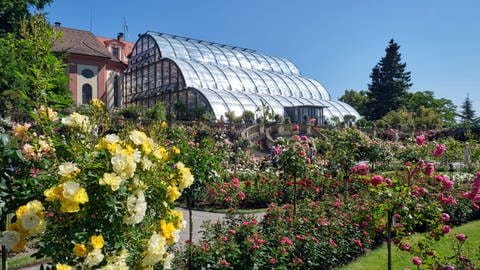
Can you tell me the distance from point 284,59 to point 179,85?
26530mm

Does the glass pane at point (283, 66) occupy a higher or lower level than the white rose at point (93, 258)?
higher

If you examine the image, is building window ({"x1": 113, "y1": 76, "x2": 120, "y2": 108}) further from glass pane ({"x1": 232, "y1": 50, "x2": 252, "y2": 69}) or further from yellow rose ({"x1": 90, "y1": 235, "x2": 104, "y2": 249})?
yellow rose ({"x1": 90, "y1": 235, "x2": 104, "y2": 249})

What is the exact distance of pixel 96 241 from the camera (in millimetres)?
2090

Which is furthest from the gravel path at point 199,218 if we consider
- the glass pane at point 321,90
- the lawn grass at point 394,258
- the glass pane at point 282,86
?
the glass pane at point 321,90

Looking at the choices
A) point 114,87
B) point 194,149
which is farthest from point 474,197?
point 114,87

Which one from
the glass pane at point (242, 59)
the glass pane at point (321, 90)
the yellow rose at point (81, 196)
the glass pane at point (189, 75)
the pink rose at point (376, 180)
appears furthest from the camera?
the glass pane at point (321, 90)

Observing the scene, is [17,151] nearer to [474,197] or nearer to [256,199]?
[474,197]

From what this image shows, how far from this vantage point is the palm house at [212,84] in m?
36.8

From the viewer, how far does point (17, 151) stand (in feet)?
8.88

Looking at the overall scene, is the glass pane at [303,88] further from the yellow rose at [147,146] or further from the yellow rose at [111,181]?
the yellow rose at [111,181]

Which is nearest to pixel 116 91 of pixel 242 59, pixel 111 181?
pixel 242 59

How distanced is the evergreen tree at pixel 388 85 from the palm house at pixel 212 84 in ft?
21.3

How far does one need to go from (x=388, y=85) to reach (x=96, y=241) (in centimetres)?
5627

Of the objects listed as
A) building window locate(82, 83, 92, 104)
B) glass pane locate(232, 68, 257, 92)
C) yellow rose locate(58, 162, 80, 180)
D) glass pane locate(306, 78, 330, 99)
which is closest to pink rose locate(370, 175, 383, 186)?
yellow rose locate(58, 162, 80, 180)
